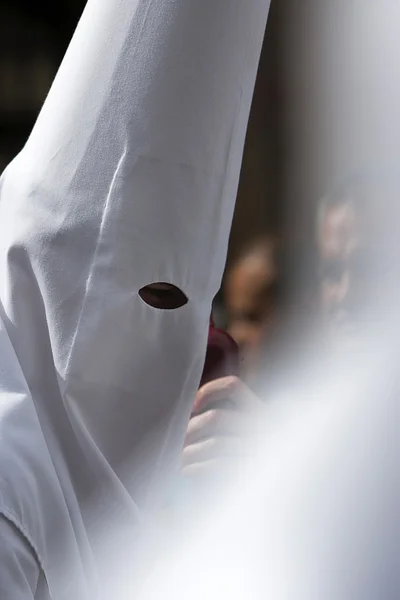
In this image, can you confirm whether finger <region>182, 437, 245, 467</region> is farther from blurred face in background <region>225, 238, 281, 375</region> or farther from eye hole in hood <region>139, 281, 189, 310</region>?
blurred face in background <region>225, 238, 281, 375</region>

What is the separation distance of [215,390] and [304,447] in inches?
8.5

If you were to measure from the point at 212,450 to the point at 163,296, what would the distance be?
32cm

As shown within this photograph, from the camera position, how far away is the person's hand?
142cm

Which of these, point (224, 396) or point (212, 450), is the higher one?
point (224, 396)

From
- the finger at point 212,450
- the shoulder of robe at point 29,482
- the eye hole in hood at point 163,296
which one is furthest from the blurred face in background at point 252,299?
the shoulder of robe at point 29,482

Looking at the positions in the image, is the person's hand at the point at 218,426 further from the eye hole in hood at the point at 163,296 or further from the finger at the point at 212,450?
the eye hole in hood at the point at 163,296

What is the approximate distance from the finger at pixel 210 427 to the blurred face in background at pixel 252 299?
2.12 ft

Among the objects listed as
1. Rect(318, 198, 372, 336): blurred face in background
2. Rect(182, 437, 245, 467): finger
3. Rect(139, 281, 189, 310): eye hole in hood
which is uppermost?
Rect(318, 198, 372, 336): blurred face in background

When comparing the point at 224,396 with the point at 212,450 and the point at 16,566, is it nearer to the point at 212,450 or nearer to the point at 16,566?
the point at 212,450

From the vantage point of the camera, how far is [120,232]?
1.18 m

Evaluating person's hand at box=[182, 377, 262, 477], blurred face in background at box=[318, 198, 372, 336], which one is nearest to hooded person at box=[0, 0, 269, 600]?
→ person's hand at box=[182, 377, 262, 477]

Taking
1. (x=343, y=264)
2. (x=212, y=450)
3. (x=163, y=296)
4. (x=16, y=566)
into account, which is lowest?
(x=16, y=566)

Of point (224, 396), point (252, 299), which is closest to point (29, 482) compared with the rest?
point (224, 396)

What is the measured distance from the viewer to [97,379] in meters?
1.20
